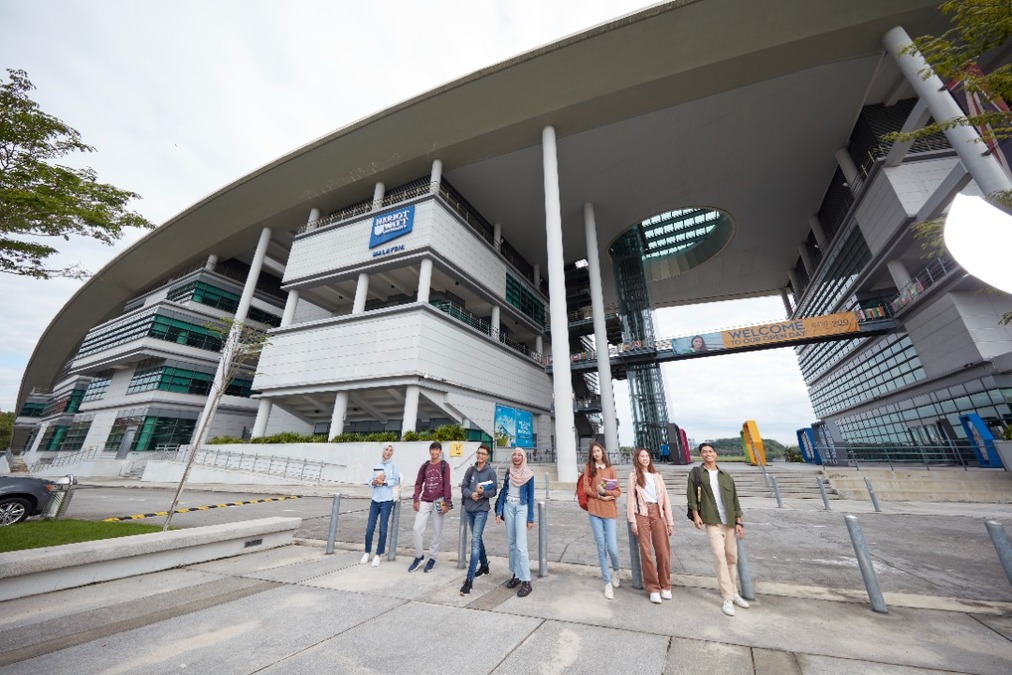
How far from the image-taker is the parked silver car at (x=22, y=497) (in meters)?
7.38

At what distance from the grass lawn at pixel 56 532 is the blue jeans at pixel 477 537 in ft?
19.8

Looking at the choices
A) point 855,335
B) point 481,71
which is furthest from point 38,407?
point 855,335

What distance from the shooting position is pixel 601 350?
88.7 feet

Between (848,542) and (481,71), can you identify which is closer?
(848,542)

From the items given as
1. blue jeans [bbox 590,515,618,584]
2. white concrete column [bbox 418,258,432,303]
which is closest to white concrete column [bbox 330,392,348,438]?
white concrete column [bbox 418,258,432,303]

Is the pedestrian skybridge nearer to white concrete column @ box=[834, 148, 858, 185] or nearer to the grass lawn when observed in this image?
white concrete column @ box=[834, 148, 858, 185]

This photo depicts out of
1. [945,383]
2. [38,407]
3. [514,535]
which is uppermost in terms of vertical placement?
[38,407]

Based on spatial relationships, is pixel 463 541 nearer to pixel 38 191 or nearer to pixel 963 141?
pixel 38 191

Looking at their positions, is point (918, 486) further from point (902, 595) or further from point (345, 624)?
point (345, 624)

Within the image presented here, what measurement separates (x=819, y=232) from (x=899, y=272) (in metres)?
10.3

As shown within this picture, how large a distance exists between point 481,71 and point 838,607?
1009 inches

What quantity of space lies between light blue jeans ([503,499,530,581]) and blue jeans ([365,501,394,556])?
2.21 metres

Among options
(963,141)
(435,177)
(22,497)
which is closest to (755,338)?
(963,141)

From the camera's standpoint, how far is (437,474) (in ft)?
18.5
